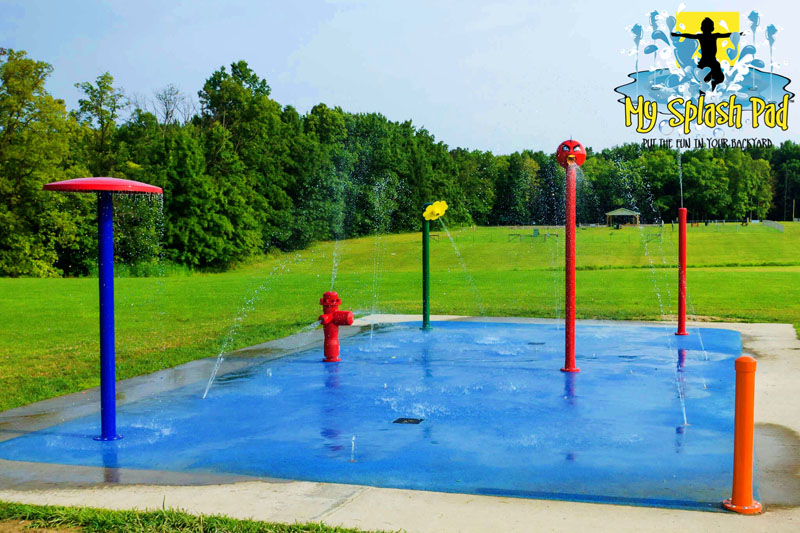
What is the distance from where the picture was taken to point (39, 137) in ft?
128

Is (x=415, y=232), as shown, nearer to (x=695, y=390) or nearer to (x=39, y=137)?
(x=39, y=137)

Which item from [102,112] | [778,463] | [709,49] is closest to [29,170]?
[102,112]

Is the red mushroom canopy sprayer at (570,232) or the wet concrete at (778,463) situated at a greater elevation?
the red mushroom canopy sprayer at (570,232)

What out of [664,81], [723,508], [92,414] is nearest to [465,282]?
[664,81]

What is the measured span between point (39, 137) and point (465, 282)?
995 inches

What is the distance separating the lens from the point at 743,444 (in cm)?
431

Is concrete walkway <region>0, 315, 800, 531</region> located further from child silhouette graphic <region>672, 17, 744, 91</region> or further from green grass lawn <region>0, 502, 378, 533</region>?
child silhouette graphic <region>672, 17, 744, 91</region>

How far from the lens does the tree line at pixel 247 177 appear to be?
127 ft

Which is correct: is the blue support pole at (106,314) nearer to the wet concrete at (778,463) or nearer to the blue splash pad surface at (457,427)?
the blue splash pad surface at (457,427)

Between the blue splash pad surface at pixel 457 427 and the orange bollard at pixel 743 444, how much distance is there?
196 mm

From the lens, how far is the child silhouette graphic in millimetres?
26641

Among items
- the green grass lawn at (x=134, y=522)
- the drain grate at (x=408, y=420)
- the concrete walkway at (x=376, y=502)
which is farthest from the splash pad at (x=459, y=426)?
the green grass lawn at (x=134, y=522)

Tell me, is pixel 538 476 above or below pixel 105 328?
below

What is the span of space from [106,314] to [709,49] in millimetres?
27350
